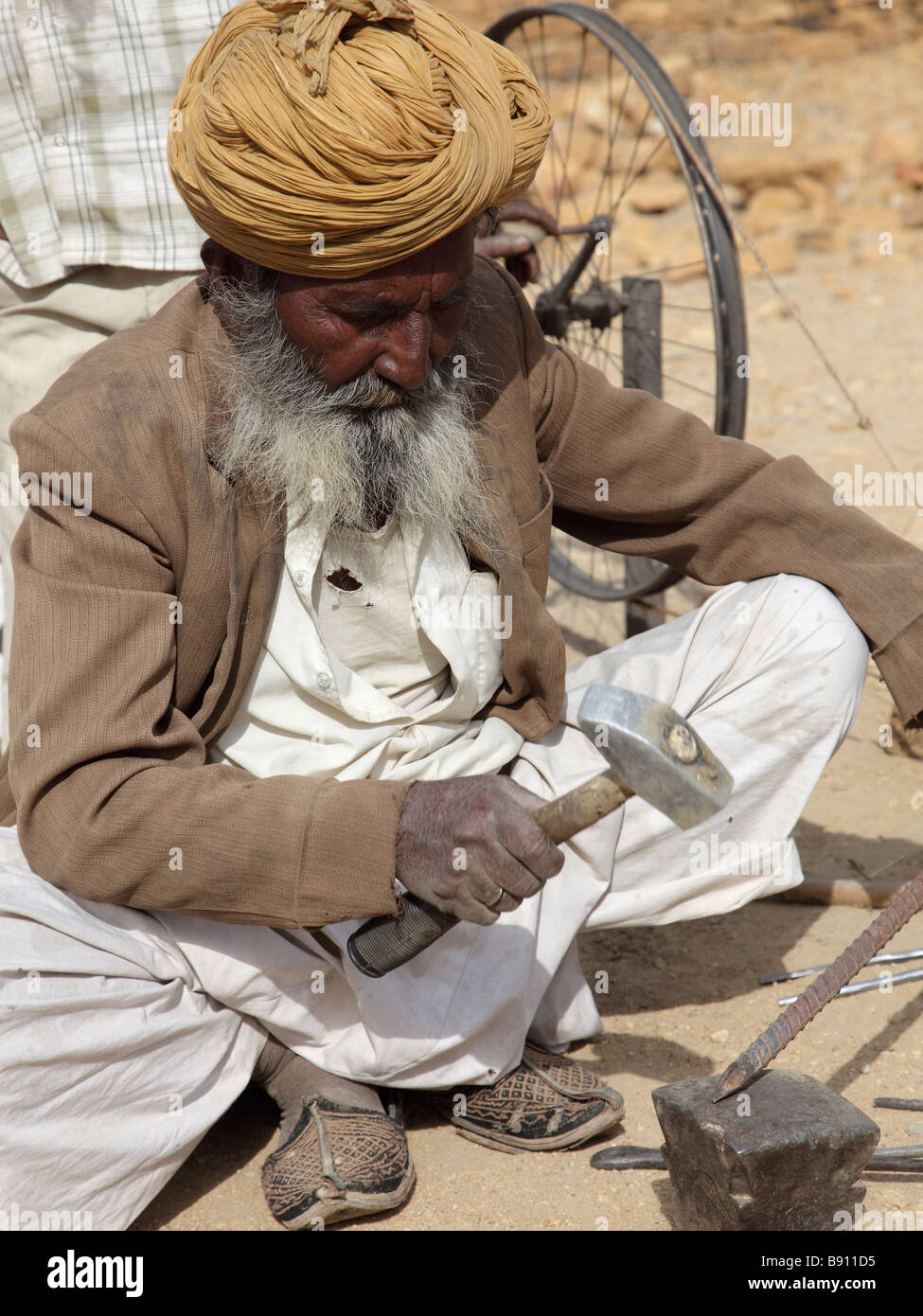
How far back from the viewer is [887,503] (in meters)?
5.16

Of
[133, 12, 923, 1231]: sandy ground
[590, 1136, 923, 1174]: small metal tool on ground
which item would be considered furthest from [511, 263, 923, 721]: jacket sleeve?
[590, 1136, 923, 1174]: small metal tool on ground

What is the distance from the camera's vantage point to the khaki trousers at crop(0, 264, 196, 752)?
3102 mm

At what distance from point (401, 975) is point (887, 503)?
3.50m

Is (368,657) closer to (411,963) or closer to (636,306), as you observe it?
(411,963)

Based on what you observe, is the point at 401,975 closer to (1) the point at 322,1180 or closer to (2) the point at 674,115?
(1) the point at 322,1180

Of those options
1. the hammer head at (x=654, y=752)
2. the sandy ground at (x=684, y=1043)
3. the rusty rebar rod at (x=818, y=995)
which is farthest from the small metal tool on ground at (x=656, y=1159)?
the hammer head at (x=654, y=752)

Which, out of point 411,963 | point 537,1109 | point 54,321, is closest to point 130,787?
point 411,963

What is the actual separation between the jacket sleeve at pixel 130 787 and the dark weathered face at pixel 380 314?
0.40 meters

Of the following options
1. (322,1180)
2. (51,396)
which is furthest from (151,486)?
(322,1180)

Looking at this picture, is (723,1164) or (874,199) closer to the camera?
(723,1164)

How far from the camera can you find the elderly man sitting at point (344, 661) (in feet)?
6.80

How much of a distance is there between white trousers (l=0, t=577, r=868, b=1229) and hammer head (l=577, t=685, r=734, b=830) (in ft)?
2.54

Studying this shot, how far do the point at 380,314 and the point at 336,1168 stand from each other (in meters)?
1.41

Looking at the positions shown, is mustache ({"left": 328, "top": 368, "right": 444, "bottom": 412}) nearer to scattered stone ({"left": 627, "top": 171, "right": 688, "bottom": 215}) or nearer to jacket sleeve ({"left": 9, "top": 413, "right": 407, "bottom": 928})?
jacket sleeve ({"left": 9, "top": 413, "right": 407, "bottom": 928})
